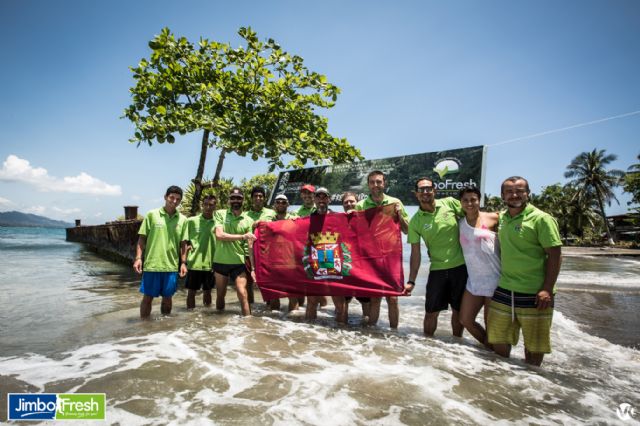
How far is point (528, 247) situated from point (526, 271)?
24cm

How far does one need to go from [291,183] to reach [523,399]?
909 cm

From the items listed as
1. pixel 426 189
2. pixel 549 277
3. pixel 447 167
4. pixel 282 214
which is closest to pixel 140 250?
pixel 282 214

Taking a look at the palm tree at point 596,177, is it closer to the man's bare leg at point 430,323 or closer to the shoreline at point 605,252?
the shoreline at point 605,252

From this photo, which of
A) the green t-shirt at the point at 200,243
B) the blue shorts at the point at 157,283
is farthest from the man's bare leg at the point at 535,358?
the green t-shirt at the point at 200,243

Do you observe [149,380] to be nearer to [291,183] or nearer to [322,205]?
[322,205]

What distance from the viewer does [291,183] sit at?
11164mm

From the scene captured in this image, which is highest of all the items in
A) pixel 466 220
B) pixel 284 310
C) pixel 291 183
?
pixel 291 183

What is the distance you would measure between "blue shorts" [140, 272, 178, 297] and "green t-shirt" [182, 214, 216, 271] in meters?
0.85

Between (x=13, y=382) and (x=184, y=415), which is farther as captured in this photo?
(x=13, y=382)

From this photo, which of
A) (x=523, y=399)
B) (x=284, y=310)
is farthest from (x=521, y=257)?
(x=284, y=310)

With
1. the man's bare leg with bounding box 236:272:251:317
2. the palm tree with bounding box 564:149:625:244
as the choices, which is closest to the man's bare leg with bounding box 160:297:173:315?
the man's bare leg with bounding box 236:272:251:317

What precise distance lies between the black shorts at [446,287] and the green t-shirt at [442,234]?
0.25ft

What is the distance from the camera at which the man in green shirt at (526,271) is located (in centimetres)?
319

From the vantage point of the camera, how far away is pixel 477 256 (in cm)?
383
